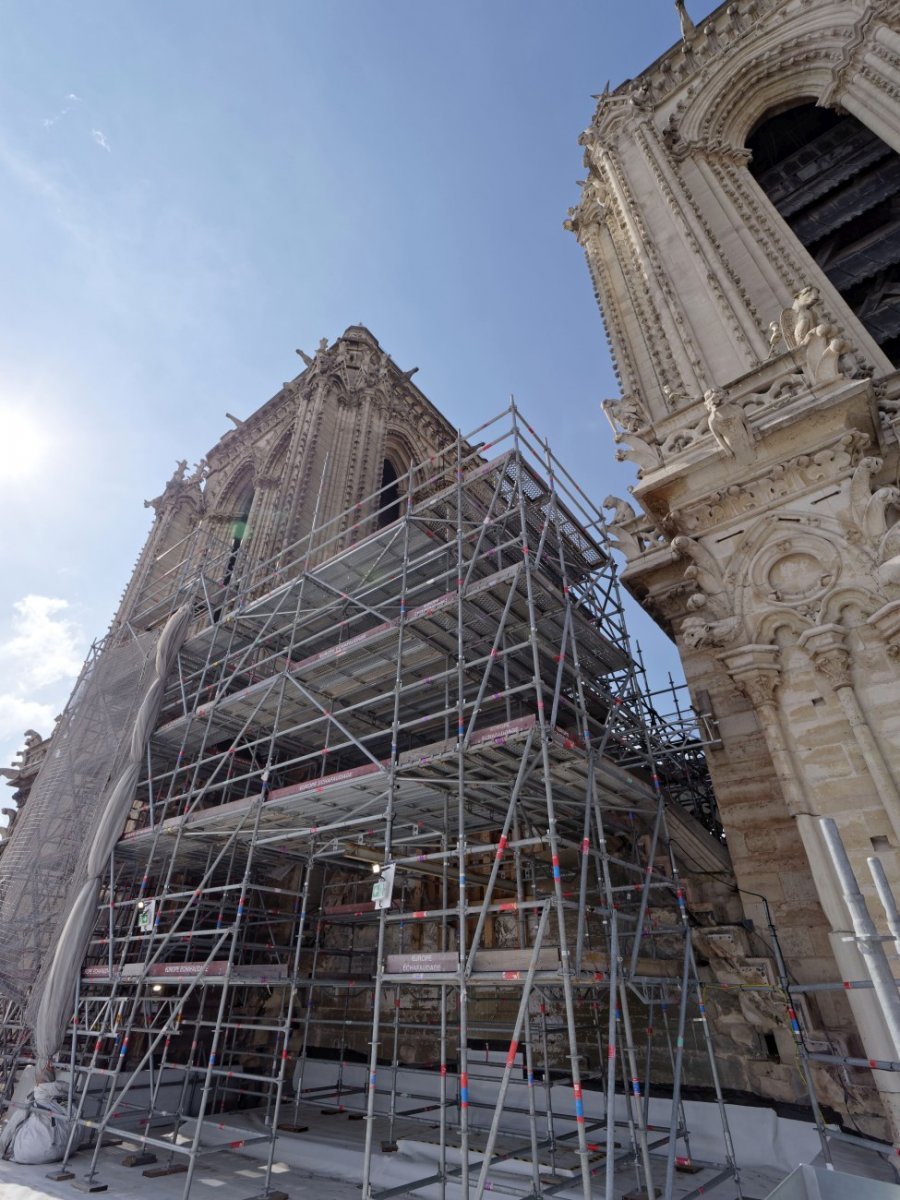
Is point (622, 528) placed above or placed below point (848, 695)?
above

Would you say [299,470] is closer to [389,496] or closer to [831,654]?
[389,496]

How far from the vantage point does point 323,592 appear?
12492 millimetres

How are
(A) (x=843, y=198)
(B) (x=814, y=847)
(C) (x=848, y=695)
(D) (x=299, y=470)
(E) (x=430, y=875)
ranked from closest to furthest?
1. (B) (x=814, y=847)
2. (C) (x=848, y=695)
3. (E) (x=430, y=875)
4. (A) (x=843, y=198)
5. (D) (x=299, y=470)

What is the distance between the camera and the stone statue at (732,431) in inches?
388

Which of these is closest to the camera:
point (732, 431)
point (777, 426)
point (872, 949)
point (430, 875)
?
point (872, 949)

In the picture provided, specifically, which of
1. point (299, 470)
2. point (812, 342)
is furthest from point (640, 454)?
point (299, 470)

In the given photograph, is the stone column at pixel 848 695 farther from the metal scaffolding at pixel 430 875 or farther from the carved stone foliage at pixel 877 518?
the metal scaffolding at pixel 430 875

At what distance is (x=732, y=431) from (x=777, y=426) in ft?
2.05

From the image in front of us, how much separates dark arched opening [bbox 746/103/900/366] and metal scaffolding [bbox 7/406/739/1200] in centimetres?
1003

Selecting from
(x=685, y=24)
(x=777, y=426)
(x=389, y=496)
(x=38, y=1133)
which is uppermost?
(x=685, y=24)

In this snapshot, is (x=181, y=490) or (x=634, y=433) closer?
(x=634, y=433)

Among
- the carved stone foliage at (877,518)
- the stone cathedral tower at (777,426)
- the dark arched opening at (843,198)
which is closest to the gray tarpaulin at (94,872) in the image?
the stone cathedral tower at (777,426)

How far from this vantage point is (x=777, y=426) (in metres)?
9.59

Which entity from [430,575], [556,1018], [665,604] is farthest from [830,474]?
[556,1018]
